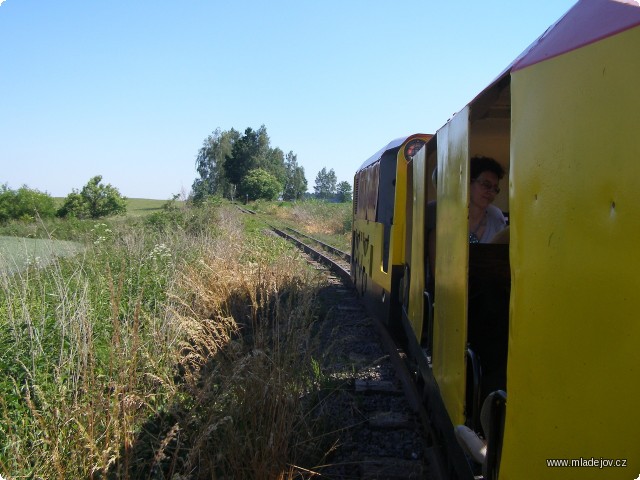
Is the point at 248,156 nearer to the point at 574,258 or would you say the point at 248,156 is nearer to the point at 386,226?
the point at 386,226

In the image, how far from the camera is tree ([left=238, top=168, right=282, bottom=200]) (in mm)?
74812

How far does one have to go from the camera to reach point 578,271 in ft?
6.30

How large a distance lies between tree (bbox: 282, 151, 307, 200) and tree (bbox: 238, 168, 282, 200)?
28.2 meters

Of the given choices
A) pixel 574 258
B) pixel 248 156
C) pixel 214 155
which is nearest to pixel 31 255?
pixel 574 258

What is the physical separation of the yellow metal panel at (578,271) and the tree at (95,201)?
121ft

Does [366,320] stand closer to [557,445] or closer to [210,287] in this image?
[210,287]

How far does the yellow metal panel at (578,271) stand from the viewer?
1.80m

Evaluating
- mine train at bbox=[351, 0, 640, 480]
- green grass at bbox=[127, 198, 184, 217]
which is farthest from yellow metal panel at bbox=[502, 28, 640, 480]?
green grass at bbox=[127, 198, 184, 217]

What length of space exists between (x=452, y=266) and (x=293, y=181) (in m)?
111

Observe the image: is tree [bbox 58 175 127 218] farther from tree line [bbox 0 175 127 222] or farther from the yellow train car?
the yellow train car

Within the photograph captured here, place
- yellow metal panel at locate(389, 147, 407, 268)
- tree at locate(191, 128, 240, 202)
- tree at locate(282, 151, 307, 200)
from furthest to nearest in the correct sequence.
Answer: tree at locate(282, 151, 307, 200) < tree at locate(191, 128, 240, 202) < yellow metal panel at locate(389, 147, 407, 268)

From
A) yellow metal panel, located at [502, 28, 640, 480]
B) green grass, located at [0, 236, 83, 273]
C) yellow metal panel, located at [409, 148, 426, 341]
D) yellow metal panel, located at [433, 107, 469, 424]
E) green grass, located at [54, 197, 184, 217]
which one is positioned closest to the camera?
yellow metal panel, located at [502, 28, 640, 480]

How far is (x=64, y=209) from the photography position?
37.1 meters

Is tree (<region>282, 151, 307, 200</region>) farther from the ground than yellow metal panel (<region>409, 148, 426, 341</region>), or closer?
farther from the ground
